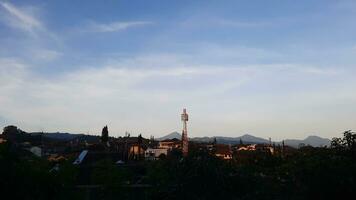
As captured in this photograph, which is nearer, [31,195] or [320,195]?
[31,195]

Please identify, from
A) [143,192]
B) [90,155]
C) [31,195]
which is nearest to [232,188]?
[31,195]

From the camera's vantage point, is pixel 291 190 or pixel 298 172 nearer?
pixel 291 190

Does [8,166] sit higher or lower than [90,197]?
higher

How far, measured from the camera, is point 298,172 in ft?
70.0

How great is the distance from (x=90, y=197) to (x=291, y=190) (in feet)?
27.2

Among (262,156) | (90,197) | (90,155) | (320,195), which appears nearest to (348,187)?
(320,195)

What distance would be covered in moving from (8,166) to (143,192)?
739cm

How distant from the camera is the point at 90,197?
67.4 feet

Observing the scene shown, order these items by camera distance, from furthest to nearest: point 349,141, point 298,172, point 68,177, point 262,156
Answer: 1. point 262,156
2. point 349,141
3. point 298,172
4. point 68,177

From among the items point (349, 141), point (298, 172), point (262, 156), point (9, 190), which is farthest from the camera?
point (262, 156)

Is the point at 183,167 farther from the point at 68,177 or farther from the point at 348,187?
the point at 348,187

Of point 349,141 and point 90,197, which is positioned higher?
point 349,141

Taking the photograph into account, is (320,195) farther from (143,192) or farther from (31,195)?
(31,195)

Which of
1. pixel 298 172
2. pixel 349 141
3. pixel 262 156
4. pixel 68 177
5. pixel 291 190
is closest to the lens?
pixel 68 177
